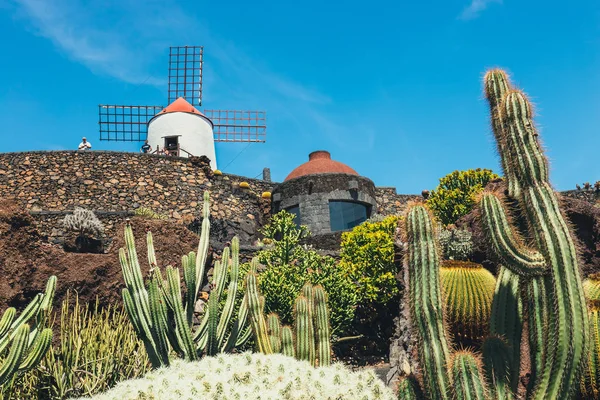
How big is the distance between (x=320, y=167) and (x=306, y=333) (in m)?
13.3

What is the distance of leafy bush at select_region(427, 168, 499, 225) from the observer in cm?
1555

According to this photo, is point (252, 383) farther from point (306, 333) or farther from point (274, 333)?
point (274, 333)

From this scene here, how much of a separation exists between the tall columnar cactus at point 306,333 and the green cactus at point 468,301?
1.78 metres

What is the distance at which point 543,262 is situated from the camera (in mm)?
5504

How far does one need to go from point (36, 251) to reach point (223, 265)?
13.9 feet

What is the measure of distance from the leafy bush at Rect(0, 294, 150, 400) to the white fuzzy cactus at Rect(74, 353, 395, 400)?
2.50 m

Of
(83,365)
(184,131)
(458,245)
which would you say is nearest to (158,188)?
(184,131)

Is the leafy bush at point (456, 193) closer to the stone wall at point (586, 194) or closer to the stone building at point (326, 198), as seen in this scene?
the stone building at point (326, 198)

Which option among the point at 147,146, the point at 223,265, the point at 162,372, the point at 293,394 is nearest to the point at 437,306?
the point at 293,394

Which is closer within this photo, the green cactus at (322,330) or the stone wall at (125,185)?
the green cactus at (322,330)

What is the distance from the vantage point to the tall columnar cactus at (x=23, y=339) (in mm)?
6711

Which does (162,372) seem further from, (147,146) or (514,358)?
(147,146)

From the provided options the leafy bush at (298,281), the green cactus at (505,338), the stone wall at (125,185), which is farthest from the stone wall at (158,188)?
the green cactus at (505,338)

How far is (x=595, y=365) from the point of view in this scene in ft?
21.0
